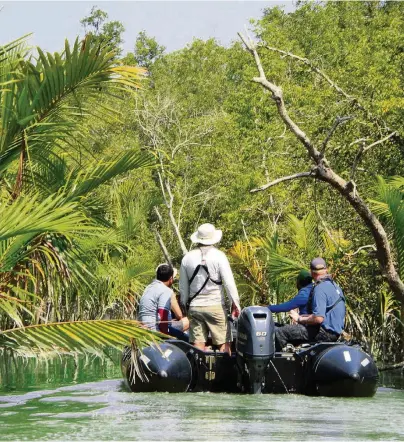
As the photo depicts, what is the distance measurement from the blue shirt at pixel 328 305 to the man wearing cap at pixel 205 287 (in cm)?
90

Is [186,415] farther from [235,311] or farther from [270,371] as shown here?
[235,311]

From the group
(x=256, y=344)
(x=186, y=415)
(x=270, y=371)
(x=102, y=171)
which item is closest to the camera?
(x=102, y=171)

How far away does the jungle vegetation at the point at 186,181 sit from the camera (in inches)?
347

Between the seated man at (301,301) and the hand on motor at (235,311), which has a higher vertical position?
the seated man at (301,301)

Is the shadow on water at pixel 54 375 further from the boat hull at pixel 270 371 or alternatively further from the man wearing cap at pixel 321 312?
the man wearing cap at pixel 321 312

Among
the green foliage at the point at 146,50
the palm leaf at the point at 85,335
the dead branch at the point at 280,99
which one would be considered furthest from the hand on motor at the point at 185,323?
the green foliage at the point at 146,50

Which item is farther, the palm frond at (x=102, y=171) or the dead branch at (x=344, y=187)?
the dead branch at (x=344, y=187)

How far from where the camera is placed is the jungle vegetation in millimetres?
8820

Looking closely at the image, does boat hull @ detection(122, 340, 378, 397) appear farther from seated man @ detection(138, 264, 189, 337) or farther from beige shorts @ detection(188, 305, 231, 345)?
seated man @ detection(138, 264, 189, 337)

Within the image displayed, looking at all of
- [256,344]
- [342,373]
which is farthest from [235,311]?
[342,373]

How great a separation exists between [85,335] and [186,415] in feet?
9.01

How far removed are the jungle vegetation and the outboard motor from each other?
1.85 m

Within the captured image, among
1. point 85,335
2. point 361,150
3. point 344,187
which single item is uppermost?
point 361,150

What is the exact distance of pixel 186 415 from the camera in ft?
33.4
